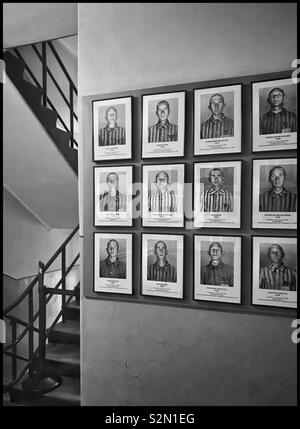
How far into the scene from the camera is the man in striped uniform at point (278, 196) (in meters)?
1.66

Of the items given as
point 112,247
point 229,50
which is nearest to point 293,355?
point 112,247

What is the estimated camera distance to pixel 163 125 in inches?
74.2

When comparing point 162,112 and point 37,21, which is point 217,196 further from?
point 37,21

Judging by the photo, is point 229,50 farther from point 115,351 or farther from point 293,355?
point 115,351

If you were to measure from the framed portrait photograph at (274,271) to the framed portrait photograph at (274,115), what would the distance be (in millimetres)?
477

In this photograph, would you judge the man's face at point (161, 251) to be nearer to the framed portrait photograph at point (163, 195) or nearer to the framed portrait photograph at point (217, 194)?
the framed portrait photograph at point (163, 195)

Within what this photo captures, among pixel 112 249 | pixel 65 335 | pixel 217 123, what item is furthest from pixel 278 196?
pixel 65 335

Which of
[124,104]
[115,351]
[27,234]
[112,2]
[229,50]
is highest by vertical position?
[112,2]

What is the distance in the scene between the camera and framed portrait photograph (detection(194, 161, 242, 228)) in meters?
1.75

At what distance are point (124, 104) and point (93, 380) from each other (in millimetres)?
1661

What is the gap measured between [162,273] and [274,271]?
1.94 ft

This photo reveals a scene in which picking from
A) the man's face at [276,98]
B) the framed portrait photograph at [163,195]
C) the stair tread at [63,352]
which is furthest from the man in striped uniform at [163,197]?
the stair tread at [63,352]

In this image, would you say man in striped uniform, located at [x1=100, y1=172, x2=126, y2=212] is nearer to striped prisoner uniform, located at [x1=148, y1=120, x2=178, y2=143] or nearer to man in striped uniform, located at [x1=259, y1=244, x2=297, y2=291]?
striped prisoner uniform, located at [x1=148, y1=120, x2=178, y2=143]

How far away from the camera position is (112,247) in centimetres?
200
